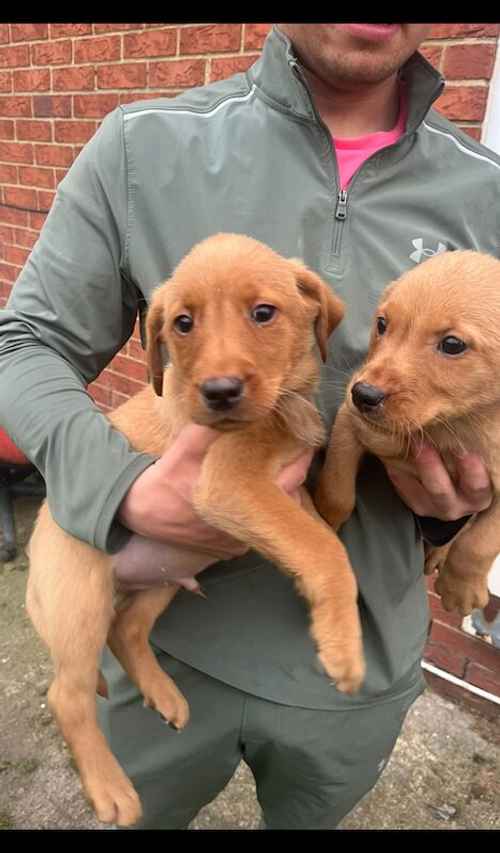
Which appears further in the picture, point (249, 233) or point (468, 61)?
point (468, 61)

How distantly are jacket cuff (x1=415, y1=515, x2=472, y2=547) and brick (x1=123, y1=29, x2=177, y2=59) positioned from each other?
308 cm

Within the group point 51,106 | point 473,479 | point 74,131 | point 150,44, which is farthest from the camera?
point 51,106

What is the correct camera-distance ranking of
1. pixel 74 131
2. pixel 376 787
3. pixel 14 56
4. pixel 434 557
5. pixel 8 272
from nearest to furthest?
pixel 434 557 < pixel 376 787 < pixel 74 131 < pixel 14 56 < pixel 8 272

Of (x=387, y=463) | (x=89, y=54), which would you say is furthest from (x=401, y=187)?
(x=89, y=54)

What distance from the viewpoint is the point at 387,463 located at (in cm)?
171

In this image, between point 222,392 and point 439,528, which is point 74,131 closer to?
point 222,392

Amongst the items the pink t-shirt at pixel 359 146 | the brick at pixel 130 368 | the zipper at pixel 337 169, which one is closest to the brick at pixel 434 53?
the pink t-shirt at pixel 359 146

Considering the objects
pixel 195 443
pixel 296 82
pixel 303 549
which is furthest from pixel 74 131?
pixel 303 549

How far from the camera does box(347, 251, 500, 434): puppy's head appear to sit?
1544 millimetres

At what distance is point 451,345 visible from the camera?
1.57 metres

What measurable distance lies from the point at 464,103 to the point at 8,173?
3.82 m

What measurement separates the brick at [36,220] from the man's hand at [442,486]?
405cm

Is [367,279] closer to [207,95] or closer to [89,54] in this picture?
[207,95]

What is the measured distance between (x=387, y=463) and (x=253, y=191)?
81 centimetres
